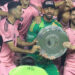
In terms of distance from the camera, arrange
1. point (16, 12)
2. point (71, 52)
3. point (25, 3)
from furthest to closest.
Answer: point (25, 3) → point (71, 52) → point (16, 12)

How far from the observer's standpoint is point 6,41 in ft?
23.3

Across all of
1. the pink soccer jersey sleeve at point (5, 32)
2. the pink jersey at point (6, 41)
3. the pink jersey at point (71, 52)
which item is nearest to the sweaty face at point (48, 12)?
the pink jersey at point (71, 52)

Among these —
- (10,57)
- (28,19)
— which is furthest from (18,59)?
(28,19)

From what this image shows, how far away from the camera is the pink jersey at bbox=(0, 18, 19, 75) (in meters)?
7.07

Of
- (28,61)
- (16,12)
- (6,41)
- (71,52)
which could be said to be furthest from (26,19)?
(71,52)

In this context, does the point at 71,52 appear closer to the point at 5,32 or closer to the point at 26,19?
the point at 26,19

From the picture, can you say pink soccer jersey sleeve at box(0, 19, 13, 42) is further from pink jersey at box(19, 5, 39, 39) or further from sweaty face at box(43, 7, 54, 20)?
sweaty face at box(43, 7, 54, 20)

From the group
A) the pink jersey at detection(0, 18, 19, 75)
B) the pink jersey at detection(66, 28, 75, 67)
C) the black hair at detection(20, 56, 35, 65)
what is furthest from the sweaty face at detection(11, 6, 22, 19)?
the pink jersey at detection(66, 28, 75, 67)

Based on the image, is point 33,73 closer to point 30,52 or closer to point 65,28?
point 30,52

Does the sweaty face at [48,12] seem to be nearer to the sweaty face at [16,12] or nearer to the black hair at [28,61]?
the sweaty face at [16,12]

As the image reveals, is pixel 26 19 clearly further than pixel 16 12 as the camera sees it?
Yes

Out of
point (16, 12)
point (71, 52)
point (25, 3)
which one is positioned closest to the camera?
point (16, 12)

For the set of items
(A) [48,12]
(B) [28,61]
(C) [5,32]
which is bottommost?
(B) [28,61]

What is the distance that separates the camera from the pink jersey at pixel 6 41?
23.2 ft
